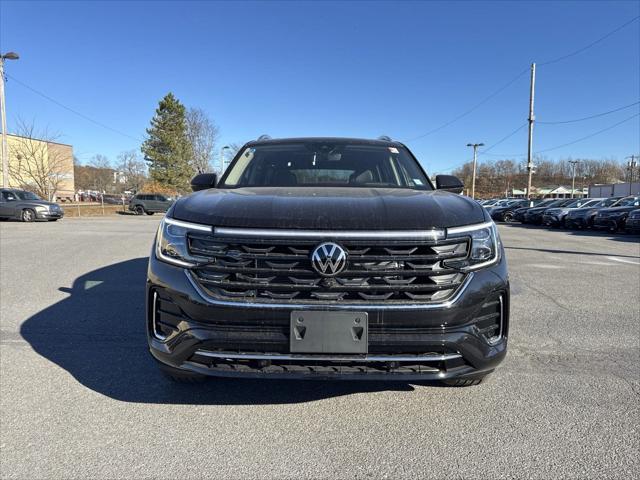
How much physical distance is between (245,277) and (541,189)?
364ft

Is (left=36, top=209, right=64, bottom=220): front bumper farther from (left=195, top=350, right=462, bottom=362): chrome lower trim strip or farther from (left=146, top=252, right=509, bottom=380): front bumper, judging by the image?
(left=195, top=350, right=462, bottom=362): chrome lower trim strip

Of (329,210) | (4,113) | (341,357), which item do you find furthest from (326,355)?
(4,113)

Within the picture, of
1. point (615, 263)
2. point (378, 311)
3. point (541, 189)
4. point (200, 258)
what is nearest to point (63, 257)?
point (200, 258)


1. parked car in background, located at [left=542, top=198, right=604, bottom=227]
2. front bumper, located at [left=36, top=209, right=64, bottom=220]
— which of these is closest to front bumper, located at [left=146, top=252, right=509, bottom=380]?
front bumper, located at [left=36, top=209, right=64, bottom=220]

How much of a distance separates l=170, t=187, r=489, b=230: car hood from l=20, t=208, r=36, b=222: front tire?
21.3m

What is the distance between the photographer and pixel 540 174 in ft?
→ 311

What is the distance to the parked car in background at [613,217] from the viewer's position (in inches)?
740

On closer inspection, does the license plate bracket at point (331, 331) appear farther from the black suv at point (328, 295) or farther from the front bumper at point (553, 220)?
the front bumper at point (553, 220)

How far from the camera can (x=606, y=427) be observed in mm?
2447

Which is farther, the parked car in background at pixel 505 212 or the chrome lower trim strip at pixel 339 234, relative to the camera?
the parked car in background at pixel 505 212

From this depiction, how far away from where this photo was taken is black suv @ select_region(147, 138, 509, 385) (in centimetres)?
211

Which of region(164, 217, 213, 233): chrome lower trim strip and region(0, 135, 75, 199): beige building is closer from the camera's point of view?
region(164, 217, 213, 233): chrome lower trim strip

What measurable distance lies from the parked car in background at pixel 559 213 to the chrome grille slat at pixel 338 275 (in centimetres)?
2492

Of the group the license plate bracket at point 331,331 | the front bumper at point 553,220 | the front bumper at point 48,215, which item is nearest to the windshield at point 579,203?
the front bumper at point 553,220
